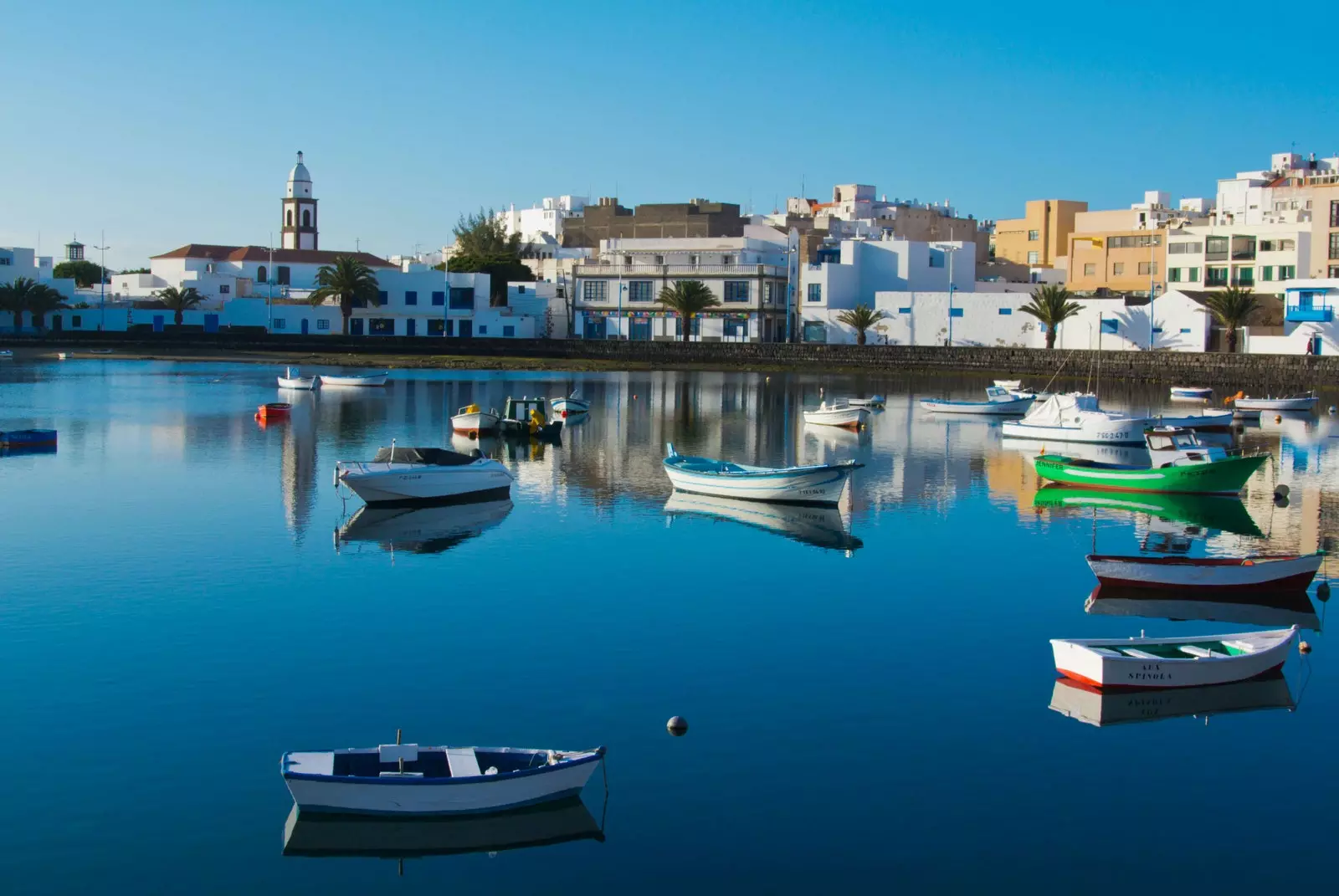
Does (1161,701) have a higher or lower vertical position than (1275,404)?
lower

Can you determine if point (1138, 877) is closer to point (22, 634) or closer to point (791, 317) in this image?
point (22, 634)

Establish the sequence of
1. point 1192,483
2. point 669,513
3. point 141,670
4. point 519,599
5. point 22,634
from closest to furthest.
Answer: point 141,670
point 22,634
point 519,599
point 669,513
point 1192,483

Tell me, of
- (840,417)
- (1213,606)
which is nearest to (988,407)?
(840,417)

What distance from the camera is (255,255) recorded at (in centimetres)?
12094

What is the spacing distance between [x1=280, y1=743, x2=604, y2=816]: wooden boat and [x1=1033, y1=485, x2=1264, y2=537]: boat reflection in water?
23.0 meters

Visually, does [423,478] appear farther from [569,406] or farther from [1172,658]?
[569,406]

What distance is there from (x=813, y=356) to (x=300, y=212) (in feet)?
228

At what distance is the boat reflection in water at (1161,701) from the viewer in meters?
17.0

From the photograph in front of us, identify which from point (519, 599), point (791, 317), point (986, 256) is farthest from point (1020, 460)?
point (986, 256)

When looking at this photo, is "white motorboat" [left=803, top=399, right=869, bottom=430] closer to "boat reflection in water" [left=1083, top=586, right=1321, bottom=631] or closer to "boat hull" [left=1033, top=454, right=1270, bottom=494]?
"boat hull" [left=1033, top=454, right=1270, bottom=494]

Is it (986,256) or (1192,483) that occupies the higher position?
(986,256)

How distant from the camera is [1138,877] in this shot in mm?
12516

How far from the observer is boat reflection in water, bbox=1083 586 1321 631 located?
22.4m

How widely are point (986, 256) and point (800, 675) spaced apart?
125 m
